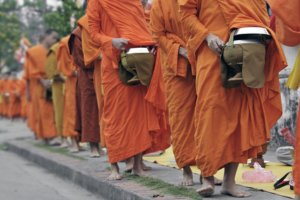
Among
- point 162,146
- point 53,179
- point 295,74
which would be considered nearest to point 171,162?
point 162,146

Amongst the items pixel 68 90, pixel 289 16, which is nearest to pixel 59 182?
pixel 68 90

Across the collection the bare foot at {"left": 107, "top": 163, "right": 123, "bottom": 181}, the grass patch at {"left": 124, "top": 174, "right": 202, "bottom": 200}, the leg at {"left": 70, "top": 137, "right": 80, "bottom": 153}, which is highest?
the grass patch at {"left": 124, "top": 174, "right": 202, "bottom": 200}

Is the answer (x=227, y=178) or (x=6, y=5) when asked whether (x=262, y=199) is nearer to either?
(x=227, y=178)

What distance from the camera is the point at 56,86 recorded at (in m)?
12.2

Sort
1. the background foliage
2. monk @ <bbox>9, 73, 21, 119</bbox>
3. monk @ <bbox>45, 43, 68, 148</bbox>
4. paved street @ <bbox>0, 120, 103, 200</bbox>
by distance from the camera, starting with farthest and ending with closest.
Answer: the background foliage → monk @ <bbox>9, 73, 21, 119</bbox> → monk @ <bbox>45, 43, 68, 148</bbox> → paved street @ <bbox>0, 120, 103, 200</bbox>

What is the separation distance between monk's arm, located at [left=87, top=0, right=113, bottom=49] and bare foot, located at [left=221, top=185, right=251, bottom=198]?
196cm

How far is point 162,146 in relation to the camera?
752cm

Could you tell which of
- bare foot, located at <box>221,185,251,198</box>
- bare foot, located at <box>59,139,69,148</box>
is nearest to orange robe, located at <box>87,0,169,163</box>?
bare foot, located at <box>221,185,251,198</box>

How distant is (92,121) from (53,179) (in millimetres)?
947

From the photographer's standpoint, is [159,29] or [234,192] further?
[159,29]

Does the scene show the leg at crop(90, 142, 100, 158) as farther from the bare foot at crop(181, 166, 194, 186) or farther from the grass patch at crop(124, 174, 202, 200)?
the bare foot at crop(181, 166, 194, 186)

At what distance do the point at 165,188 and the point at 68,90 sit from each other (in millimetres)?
5505

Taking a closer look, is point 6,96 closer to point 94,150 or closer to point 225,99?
point 94,150

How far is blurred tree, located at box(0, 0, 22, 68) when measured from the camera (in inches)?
1726
